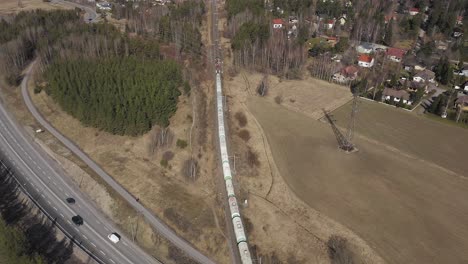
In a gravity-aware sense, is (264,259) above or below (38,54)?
below

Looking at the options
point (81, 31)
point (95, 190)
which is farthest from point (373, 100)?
point (81, 31)

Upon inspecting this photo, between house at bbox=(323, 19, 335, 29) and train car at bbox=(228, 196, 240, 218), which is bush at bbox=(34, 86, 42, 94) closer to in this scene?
train car at bbox=(228, 196, 240, 218)

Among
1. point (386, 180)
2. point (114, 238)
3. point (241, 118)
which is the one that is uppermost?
point (241, 118)

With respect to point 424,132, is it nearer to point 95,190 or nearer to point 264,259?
point 264,259

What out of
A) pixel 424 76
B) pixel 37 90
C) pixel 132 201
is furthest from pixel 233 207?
pixel 424 76

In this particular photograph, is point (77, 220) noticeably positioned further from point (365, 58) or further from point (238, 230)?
point (365, 58)

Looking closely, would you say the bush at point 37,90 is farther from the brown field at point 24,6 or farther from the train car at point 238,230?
the brown field at point 24,6
